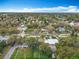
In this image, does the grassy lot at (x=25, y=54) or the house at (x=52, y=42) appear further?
the house at (x=52, y=42)

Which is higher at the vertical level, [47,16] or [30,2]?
[30,2]

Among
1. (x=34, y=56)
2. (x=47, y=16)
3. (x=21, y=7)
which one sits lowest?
(x=34, y=56)

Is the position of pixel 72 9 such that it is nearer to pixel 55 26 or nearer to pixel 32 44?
pixel 55 26

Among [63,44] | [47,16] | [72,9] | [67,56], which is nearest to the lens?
[67,56]

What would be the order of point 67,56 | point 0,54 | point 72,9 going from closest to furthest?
point 67,56 → point 0,54 → point 72,9

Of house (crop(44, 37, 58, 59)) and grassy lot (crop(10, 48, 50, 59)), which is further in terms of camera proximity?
house (crop(44, 37, 58, 59))

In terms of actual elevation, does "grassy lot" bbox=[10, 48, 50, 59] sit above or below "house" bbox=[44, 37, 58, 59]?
below

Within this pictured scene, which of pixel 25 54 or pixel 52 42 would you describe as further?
pixel 52 42

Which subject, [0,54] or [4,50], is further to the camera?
[4,50]

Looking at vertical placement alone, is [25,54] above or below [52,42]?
below

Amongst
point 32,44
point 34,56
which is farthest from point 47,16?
point 34,56

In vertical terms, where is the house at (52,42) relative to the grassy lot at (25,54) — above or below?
above
